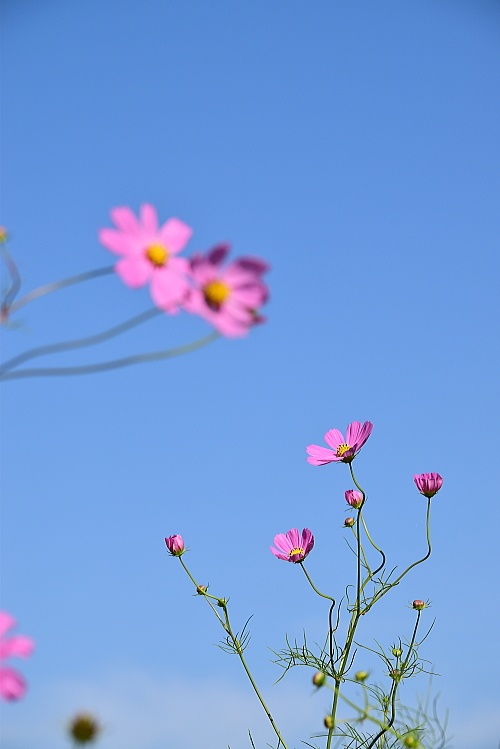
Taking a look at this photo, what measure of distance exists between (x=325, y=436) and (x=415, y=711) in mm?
666

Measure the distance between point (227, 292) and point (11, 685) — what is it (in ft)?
1.27

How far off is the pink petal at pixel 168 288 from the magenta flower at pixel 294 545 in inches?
47.4

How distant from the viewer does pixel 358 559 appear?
1.58 m

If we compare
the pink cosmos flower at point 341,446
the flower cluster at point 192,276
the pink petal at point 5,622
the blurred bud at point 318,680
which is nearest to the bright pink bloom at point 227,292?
the flower cluster at point 192,276

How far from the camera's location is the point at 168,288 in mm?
688

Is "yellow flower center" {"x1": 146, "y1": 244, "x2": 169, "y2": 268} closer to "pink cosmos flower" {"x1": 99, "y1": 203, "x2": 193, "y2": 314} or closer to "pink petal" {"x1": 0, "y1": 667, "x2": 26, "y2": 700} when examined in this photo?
"pink cosmos flower" {"x1": 99, "y1": 203, "x2": 193, "y2": 314}

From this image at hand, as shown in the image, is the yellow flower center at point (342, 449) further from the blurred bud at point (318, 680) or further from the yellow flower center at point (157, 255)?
the yellow flower center at point (157, 255)

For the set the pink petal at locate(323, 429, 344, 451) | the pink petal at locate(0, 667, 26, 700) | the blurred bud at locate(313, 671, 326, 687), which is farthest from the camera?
the pink petal at locate(323, 429, 344, 451)

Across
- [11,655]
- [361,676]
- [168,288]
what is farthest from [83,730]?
[361,676]

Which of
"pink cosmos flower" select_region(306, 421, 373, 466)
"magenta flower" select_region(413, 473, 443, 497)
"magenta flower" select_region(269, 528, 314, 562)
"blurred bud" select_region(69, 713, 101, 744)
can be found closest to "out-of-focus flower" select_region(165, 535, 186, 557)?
"magenta flower" select_region(269, 528, 314, 562)

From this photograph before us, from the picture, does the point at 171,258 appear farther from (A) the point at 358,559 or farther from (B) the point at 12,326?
(A) the point at 358,559

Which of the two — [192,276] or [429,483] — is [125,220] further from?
[429,483]

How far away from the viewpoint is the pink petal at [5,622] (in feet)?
1.98

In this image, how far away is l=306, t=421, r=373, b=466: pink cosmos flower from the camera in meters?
1.68
